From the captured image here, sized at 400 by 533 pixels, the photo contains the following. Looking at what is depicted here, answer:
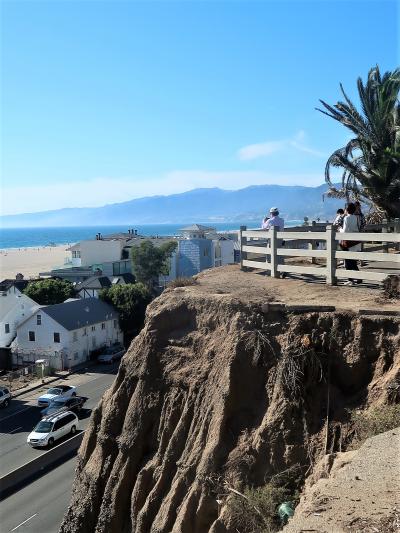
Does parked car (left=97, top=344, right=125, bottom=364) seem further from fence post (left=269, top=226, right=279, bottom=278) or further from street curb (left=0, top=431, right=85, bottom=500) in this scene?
fence post (left=269, top=226, right=279, bottom=278)

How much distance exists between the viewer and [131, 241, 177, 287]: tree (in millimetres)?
68625

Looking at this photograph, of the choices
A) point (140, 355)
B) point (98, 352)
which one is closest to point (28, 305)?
point (98, 352)

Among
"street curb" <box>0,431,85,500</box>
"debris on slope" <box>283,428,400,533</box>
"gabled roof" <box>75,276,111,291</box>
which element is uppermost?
"debris on slope" <box>283,428,400,533</box>

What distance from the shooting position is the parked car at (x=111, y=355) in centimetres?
5128

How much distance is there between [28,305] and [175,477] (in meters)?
47.6

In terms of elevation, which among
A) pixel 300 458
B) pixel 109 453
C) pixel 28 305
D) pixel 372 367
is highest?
pixel 372 367

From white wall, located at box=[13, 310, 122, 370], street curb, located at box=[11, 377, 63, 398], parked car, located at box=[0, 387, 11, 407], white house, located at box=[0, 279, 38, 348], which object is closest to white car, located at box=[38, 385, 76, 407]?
parked car, located at box=[0, 387, 11, 407]

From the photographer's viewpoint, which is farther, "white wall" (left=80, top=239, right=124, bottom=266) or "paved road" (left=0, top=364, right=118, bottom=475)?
"white wall" (left=80, top=239, right=124, bottom=266)

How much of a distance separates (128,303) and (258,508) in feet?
164

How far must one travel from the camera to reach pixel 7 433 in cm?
3334

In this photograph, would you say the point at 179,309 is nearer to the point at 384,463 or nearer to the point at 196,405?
the point at 196,405

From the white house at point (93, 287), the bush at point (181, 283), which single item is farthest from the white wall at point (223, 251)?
the bush at point (181, 283)

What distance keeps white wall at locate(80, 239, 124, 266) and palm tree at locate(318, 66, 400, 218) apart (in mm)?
62425

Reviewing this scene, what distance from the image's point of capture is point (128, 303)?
5731cm
